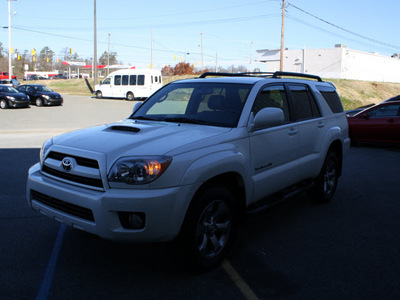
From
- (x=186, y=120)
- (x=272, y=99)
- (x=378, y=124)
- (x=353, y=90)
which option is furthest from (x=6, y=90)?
(x=353, y=90)

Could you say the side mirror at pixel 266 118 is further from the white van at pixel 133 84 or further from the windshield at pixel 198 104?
the white van at pixel 133 84

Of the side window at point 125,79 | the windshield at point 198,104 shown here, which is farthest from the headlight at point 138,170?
the side window at point 125,79

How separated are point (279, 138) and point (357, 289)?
180cm

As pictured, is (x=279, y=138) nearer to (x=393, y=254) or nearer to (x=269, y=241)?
(x=269, y=241)

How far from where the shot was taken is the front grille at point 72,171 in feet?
11.2

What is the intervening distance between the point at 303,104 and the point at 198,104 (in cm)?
154

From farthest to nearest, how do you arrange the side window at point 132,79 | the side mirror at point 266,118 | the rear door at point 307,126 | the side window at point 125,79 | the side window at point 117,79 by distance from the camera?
the side window at point 117,79
the side window at point 125,79
the side window at point 132,79
the rear door at point 307,126
the side mirror at point 266,118

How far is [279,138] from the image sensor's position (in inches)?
184

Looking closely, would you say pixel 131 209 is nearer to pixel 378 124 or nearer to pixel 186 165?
pixel 186 165

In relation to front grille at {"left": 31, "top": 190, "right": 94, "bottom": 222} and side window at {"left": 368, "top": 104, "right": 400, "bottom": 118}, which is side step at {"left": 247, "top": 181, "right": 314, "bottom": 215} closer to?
front grille at {"left": 31, "top": 190, "right": 94, "bottom": 222}

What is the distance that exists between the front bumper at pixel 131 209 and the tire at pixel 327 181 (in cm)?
298

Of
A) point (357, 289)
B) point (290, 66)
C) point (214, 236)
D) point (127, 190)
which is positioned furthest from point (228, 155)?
point (290, 66)

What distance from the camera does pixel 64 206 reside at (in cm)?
359

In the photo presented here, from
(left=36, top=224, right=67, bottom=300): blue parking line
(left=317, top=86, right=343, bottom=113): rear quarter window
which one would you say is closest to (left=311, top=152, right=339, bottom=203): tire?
(left=317, top=86, right=343, bottom=113): rear quarter window
